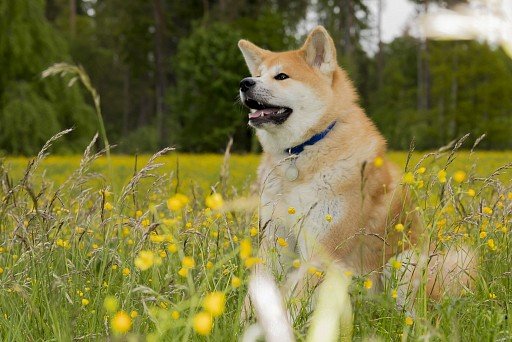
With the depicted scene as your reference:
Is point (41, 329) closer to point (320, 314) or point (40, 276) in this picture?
point (40, 276)

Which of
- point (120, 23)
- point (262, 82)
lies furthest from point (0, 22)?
point (262, 82)

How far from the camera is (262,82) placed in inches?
186

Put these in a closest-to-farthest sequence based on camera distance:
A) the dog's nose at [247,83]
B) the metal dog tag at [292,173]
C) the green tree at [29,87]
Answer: the metal dog tag at [292,173] → the dog's nose at [247,83] → the green tree at [29,87]

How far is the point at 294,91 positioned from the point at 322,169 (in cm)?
84

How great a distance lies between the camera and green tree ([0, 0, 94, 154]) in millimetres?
25078

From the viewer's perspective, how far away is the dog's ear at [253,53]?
5.07 meters

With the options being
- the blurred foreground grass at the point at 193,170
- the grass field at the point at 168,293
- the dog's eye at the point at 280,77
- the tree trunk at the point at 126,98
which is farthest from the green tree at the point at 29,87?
the grass field at the point at 168,293

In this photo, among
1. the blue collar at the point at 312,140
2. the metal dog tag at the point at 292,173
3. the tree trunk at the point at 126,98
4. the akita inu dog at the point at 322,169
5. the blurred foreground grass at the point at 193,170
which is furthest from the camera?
the tree trunk at the point at 126,98

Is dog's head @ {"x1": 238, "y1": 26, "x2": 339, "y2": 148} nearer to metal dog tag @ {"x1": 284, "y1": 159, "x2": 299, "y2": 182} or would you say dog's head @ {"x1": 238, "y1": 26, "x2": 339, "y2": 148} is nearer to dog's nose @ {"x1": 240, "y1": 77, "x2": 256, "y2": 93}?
dog's nose @ {"x1": 240, "y1": 77, "x2": 256, "y2": 93}

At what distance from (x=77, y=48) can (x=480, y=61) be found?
24618 mm

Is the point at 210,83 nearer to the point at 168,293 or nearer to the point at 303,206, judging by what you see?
the point at 303,206

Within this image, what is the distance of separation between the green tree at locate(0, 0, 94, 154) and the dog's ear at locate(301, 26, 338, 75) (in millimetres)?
21306

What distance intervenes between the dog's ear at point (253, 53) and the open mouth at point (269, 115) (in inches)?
18.0

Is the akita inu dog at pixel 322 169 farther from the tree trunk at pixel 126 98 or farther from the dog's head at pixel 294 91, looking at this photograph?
the tree trunk at pixel 126 98
